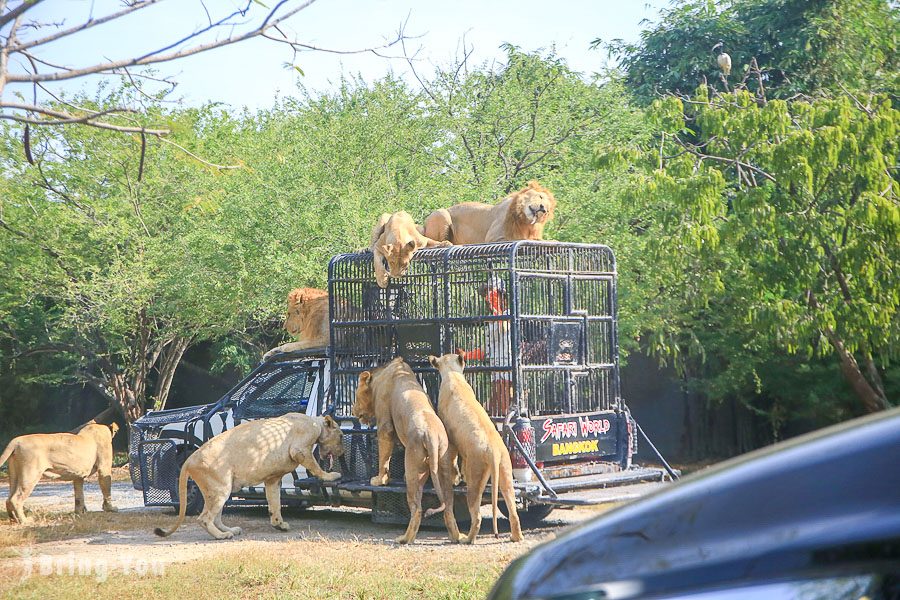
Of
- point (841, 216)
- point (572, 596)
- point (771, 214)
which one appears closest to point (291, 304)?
point (771, 214)

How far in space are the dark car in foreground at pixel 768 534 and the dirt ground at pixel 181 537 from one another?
21.2ft

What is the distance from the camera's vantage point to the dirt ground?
8.48m

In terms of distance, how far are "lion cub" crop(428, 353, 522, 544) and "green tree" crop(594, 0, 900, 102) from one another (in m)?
12.0

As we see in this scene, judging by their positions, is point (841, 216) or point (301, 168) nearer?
point (841, 216)

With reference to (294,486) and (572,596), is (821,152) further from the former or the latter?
(572,596)

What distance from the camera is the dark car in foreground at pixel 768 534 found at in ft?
3.85

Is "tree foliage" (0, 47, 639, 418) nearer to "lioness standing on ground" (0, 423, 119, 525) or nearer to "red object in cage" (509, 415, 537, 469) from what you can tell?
"lioness standing on ground" (0, 423, 119, 525)

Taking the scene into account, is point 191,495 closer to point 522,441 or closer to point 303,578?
point 522,441

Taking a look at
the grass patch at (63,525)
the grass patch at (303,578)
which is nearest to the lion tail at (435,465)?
the grass patch at (303,578)

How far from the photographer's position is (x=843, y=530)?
3.85 feet

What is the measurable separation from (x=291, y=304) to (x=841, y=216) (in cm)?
615

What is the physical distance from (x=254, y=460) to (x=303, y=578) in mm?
2872

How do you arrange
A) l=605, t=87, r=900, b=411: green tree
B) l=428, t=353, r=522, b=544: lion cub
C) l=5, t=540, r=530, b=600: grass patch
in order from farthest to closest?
l=605, t=87, r=900, b=411: green tree < l=428, t=353, r=522, b=544: lion cub < l=5, t=540, r=530, b=600: grass patch

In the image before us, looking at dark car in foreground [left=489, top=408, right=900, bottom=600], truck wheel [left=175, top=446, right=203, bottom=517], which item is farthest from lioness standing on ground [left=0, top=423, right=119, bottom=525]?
dark car in foreground [left=489, top=408, right=900, bottom=600]
